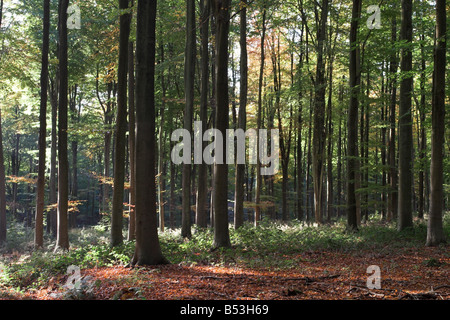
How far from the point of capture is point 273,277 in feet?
22.2

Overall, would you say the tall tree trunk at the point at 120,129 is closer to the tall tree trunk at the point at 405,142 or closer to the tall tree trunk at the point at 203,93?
the tall tree trunk at the point at 203,93

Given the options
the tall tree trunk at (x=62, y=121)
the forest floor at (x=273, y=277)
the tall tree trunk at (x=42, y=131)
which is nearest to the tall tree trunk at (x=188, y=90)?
the forest floor at (x=273, y=277)

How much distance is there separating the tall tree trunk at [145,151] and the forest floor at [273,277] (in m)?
0.56

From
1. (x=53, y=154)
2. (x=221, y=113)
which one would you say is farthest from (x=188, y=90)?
(x=53, y=154)

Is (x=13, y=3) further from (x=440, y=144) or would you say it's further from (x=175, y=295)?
(x=440, y=144)

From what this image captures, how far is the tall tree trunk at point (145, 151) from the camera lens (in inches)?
328

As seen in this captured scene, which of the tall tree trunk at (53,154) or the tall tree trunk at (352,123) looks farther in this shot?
the tall tree trunk at (53,154)

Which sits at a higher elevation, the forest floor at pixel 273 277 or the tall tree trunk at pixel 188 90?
the tall tree trunk at pixel 188 90

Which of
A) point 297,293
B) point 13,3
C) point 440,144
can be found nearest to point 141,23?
point 297,293

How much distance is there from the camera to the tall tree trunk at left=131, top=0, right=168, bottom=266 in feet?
27.3

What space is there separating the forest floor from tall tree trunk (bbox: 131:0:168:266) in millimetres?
560

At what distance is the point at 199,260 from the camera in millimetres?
9414

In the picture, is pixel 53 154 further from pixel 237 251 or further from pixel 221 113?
pixel 237 251
